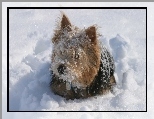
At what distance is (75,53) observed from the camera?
2.24 meters

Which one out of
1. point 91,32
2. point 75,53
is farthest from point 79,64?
point 91,32

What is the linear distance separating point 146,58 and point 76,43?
0.44m

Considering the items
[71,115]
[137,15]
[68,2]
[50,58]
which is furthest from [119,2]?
[71,115]

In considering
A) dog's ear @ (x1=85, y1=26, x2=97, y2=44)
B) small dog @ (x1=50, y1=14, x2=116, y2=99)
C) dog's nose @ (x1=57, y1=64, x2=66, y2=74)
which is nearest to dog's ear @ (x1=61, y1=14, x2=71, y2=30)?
small dog @ (x1=50, y1=14, x2=116, y2=99)

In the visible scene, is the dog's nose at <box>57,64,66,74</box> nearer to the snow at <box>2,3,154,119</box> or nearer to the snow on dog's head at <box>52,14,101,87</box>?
the snow on dog's head at <box>52,14,101,87</box>

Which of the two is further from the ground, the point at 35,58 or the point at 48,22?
the point at 48,22

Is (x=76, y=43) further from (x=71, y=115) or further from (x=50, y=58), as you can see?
(x=71, y=115)

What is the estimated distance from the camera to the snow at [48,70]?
236 centimetres

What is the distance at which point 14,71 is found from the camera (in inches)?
93.7

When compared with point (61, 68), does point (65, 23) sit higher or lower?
higher

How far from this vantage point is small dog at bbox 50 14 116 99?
7.32 feet

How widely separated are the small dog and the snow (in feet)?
0.15

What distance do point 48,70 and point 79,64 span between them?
20 cm

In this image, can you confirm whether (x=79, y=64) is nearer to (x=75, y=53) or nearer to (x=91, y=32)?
(x=75, y=53)
